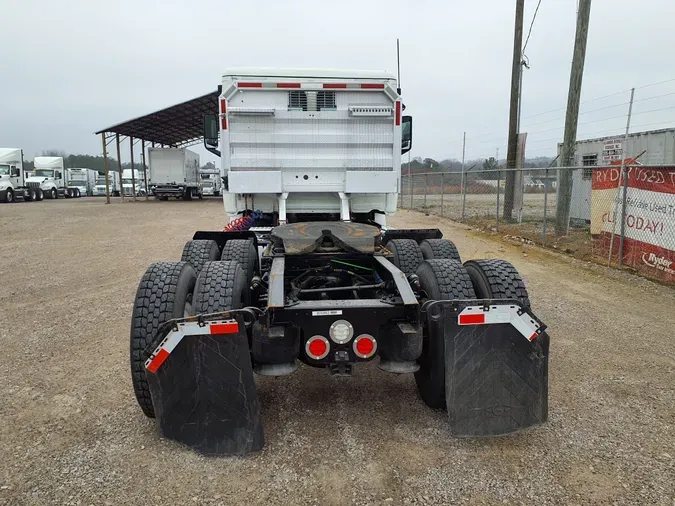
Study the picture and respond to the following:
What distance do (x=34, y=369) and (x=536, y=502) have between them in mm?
4327

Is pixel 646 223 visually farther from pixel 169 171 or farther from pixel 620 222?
pixel 169 171

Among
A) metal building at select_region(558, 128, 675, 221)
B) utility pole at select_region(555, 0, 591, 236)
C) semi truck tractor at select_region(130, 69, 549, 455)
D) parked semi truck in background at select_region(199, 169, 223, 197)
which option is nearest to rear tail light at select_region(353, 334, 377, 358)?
semi truck tractor at select_region(130, 69, 549, 455)

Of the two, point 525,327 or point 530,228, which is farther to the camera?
point 530,228

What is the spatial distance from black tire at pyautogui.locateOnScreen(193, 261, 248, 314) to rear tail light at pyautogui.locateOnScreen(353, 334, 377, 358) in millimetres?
883

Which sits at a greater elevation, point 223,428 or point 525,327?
point 525,327

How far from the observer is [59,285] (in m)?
7.83

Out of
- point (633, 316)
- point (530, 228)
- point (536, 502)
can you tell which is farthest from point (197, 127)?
point (536, 502)

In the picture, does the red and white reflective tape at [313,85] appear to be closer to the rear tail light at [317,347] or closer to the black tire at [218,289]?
the black tire at [218,289]

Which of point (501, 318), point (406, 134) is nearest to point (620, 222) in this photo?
point (406, 134)

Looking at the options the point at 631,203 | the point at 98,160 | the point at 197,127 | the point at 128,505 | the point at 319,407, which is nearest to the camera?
the point at 128,505

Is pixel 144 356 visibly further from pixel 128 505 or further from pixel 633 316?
pixel 633 316

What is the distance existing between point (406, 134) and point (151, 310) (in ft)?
15.3

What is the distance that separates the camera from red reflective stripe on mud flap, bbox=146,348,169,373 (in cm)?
287

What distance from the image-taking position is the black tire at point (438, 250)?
16.6ft
